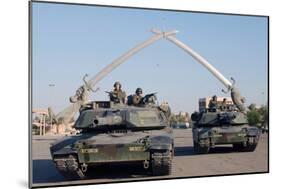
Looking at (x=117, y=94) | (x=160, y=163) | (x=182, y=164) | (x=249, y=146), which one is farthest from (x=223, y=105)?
(x=117, y=94)

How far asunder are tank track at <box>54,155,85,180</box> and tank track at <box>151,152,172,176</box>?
0.98 metres

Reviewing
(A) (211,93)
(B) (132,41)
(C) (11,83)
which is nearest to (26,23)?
(C) (11,83)

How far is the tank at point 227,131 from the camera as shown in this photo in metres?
7.84

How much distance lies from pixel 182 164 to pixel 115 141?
1227mm

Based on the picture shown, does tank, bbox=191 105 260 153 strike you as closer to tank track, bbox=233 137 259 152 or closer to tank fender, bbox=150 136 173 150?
tank track, bbox=233 137 259 152

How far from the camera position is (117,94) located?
23.2ft

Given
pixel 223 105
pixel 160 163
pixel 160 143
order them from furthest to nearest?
pixel 223 105 → pixel 160 163 → pixel 160 143

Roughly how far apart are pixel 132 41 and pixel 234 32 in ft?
5.47

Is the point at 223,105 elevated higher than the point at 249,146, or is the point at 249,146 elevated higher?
the point at 223,105

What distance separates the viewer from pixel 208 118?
7.89 metres

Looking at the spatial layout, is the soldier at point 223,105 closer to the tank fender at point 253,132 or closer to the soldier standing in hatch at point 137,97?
the tank fender at point 253,132

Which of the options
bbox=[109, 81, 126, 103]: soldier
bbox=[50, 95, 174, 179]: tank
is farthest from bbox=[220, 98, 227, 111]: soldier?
bbox=[109, 81, 126, 103]: soldier

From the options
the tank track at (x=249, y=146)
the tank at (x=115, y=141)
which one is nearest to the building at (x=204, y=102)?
the tank at (x=115, y=141)

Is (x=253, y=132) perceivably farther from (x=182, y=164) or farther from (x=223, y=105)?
(x=182, y=164)
